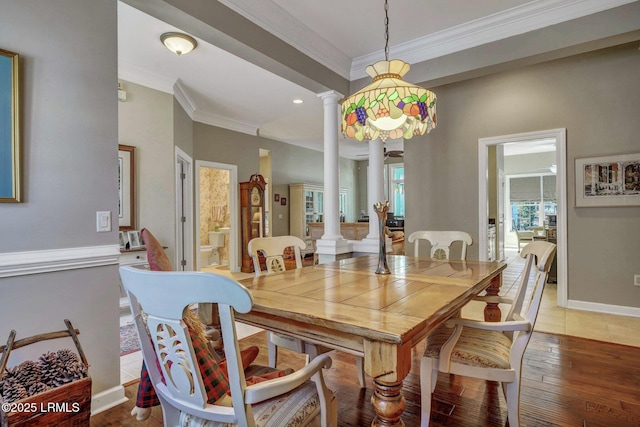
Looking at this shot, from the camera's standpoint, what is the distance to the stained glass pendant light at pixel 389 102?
1920 mm

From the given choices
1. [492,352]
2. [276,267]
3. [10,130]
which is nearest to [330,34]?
[276,267]

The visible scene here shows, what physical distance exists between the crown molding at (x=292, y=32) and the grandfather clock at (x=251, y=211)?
10.1 ft

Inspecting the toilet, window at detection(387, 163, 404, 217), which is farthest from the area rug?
window at detection(387, 163, 404, 217)

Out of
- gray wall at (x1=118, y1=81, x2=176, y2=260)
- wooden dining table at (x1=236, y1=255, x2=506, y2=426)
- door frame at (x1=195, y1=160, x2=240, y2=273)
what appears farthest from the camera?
door frame at (x1=195, y1=160, x2=240, y2=273)

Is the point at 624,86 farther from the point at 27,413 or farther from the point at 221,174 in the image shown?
the point at 221,174

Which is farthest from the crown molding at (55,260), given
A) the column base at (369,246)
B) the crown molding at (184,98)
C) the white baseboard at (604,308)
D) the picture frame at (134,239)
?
the white baseboard at (604,308)

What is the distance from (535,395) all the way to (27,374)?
2577mm

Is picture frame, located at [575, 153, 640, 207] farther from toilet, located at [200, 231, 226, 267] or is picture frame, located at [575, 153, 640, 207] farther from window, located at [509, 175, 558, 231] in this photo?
window, located at [509, 175, 558, 231]

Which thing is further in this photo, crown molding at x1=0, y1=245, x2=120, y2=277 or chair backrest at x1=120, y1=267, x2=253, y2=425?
crown molding at x1=0, y1=245, x2=120, y2=277

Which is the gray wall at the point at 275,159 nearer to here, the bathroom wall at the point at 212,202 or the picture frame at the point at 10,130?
the bathroom wall at the point at 212,202

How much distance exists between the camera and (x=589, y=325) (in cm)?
319

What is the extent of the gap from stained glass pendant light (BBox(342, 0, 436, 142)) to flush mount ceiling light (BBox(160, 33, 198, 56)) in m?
1.93

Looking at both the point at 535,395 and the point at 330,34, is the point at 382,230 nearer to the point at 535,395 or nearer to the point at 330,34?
the point at 535,395

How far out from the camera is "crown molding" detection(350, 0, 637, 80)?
2711 mm
